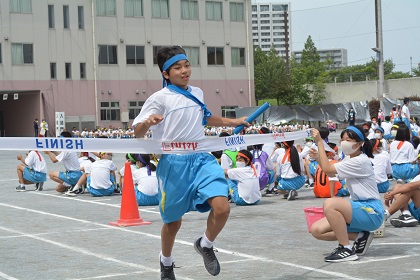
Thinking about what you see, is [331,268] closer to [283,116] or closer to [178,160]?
[178,160]

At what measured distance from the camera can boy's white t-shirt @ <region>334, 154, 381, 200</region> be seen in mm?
8914

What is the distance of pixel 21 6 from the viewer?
56.1 meters

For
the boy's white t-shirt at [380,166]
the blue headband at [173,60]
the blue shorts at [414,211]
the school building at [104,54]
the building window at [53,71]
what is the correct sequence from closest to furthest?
the blue headband at [173,60], the blue shorts at [414,211], the boy's white t-shirt at [380,166], the school building at [104,54], the building window at [53,71]

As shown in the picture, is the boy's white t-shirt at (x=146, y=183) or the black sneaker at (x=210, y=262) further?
the boy's white t-shirt at (x=146, y=183)

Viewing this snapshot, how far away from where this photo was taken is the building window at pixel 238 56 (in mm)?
66062

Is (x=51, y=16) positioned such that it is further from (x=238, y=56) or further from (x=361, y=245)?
(x=361, y=245)

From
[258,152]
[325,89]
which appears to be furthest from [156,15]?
[258,152]

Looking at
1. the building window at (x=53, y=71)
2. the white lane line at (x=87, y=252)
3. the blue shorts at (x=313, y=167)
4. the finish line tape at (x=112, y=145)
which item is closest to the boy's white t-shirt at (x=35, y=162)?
the blue shorts at (x=313, y=167)

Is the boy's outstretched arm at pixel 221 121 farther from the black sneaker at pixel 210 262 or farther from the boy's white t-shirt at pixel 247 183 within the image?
the boy's white t-shirt at pixel 247 183

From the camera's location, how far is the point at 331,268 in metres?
8.25

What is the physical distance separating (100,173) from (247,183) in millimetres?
4108

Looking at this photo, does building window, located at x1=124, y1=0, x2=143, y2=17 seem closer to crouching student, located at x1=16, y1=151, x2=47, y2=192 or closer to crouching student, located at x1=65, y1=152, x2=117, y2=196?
crouching student, located at x1=16, y1=151, x2=47, y2=192

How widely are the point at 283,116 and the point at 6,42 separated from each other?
20.2 m

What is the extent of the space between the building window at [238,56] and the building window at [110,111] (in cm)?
1127
